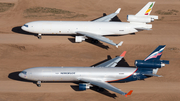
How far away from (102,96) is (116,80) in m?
3.95

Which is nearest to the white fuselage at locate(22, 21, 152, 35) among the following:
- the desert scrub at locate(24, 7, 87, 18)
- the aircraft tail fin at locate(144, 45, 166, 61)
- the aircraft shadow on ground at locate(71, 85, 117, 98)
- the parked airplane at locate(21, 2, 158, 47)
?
the parked airplane at locate(21, 2, 158, 47)

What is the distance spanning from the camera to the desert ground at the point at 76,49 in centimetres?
4291

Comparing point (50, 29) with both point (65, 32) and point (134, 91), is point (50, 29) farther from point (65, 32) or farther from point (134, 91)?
point (134, 91)

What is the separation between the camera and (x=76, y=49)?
53906mm

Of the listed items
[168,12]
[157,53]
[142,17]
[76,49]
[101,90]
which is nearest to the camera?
[101,90]

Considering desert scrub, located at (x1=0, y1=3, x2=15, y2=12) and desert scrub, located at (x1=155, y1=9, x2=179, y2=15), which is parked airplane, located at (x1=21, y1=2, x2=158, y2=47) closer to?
desert scrub, located at (x1=155, y1=9, x2=179, y2=15)

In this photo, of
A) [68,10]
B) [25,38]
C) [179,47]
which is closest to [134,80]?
[179,47]

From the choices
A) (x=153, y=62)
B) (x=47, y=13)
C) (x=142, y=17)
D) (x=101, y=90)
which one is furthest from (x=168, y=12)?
(x=101, y=90)

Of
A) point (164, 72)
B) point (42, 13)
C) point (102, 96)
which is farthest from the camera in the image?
point (42, 13)

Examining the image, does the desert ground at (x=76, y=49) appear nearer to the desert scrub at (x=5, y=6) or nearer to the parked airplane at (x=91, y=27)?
the desert scrub at (x=5, y=6)

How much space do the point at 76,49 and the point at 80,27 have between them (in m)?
5.72

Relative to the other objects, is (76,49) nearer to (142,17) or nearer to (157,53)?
(142,17)

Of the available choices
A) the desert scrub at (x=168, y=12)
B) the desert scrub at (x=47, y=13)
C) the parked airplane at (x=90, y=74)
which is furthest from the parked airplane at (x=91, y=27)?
the parked airplane at (x=90, y=74)

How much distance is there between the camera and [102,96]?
42438mm
